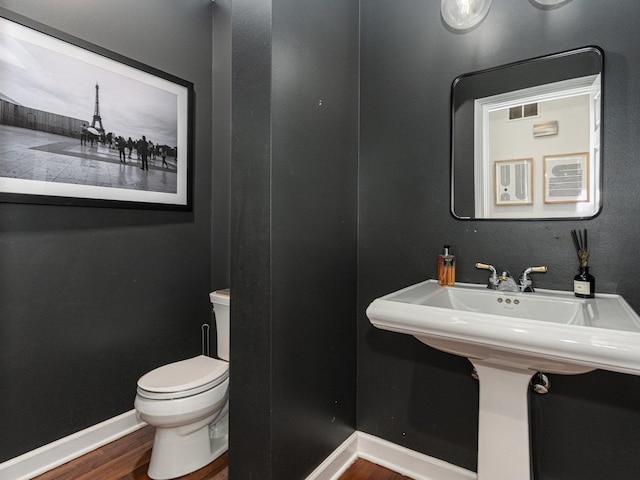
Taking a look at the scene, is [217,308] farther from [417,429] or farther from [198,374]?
[417,429]

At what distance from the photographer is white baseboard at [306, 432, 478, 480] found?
1.53 meters

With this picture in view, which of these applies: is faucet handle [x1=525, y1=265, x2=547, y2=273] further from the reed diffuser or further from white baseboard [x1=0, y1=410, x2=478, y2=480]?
white baseboard [x1=0, y1=410, x2=478, y2=480]

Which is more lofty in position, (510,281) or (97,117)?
(97,117)

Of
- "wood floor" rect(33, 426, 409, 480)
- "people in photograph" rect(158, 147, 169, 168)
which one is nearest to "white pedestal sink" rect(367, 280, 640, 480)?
"wood floor" rect(33, 426, 409, 480)

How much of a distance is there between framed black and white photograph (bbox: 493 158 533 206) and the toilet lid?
→ 150 cm

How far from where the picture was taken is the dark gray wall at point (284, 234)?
128cm

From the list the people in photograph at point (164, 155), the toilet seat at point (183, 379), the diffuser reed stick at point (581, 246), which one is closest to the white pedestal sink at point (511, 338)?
the diffuser reed stick at point (581, 246)

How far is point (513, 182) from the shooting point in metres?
1.44

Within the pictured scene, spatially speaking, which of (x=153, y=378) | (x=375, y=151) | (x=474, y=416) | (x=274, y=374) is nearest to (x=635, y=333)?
(x=474, y=416)

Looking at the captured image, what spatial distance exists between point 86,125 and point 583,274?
7.43 ft

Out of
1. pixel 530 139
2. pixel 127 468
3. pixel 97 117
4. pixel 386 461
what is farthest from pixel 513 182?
pixel 127 468

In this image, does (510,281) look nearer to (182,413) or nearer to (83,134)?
(182,413)

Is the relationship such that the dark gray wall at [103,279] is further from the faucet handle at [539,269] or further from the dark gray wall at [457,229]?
the faucet handle at [539,269]

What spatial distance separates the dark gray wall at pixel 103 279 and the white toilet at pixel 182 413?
16.5 inches
